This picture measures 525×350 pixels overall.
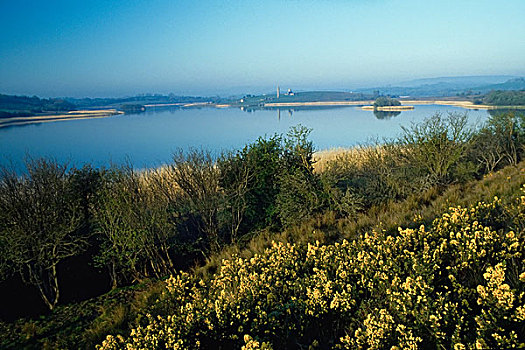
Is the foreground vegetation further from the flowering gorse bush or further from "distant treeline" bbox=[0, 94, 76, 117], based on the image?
"distant treeline" bbox=[0, 94, 76, 117]

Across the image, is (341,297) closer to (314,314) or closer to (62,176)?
(314,314)

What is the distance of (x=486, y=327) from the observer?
343cm

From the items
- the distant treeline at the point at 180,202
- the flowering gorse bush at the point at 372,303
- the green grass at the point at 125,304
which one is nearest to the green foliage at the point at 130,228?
the distant treeline at the point at 180,202

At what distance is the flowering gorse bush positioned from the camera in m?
3.68

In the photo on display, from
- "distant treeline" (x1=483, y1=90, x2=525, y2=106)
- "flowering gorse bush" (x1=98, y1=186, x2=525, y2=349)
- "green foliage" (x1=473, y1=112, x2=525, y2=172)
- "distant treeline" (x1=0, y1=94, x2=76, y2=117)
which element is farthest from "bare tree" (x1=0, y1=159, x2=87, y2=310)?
"distant treeline" (x1=0, y1=94, x2=76, y2=117)

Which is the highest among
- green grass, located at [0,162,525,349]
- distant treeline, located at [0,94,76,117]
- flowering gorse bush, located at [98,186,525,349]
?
distant treeline, located at [0,94,76,117]

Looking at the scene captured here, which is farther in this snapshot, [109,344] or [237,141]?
[237,141]

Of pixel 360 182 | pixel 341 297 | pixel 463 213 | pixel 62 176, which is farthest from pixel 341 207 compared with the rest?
pixel 62 176

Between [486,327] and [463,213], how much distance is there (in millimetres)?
3168

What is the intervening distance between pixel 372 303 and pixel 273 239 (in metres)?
4.81

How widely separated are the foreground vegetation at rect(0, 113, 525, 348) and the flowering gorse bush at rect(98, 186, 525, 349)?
3 cm

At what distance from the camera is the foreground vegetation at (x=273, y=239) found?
4473 mm

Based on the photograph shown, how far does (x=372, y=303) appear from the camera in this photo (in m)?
4.62

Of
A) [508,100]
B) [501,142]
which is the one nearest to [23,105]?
[501,142]
